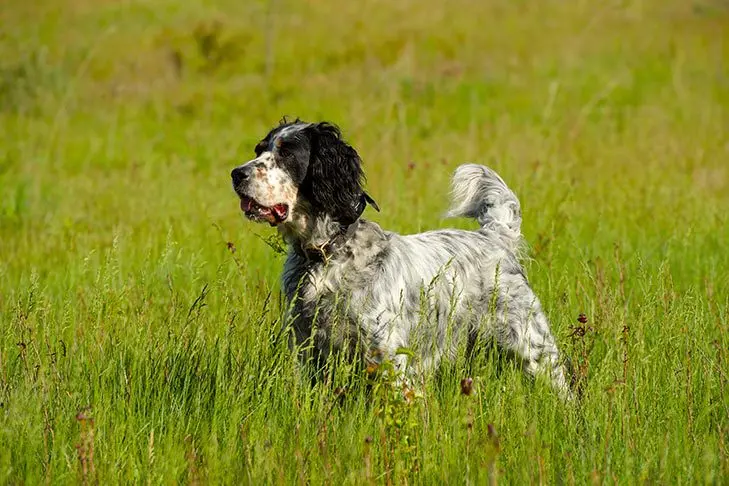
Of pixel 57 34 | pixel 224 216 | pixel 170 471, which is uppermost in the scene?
pixel 57 34

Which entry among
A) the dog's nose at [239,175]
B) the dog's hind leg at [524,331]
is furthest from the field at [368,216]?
the dog's nose at [239,175]

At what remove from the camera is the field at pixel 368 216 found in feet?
12.2

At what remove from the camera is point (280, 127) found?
17.5ft

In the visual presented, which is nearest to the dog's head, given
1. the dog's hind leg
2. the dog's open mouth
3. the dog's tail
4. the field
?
the dog's open mouth

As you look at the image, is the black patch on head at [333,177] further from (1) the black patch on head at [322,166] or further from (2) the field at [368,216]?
(2) the field at [368,216]

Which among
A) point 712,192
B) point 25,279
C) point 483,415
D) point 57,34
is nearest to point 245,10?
point 57,34

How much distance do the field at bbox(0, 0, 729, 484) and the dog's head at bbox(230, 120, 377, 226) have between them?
1.09 ft

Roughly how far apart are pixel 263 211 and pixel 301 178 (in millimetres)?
318

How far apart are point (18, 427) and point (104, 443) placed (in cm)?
35

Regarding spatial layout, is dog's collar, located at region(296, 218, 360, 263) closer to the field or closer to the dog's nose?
the field

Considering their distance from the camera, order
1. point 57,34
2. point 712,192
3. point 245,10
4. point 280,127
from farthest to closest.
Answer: point 245,10 < point 57,34 < point 712,192 < point 280,127

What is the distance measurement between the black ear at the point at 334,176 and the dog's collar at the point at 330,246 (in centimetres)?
4

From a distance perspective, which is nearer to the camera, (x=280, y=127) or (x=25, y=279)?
(x=280, y=127)

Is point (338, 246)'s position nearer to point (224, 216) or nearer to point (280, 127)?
point (280, 127)
